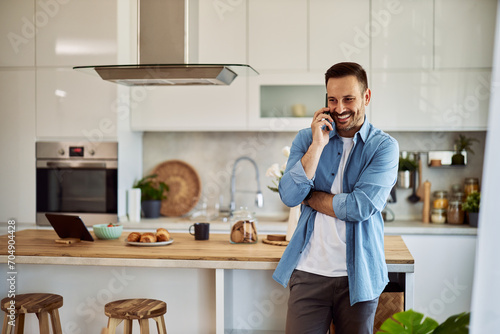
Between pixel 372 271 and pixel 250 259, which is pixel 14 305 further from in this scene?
pixel 372 271

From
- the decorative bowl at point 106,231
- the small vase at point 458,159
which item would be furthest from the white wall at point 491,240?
the small vase at point 458,159

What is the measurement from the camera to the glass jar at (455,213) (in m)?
4.05

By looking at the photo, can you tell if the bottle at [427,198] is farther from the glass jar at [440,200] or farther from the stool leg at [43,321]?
the stool leg at [43,321]

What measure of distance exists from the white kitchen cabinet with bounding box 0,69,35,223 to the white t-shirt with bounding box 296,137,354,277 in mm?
2788

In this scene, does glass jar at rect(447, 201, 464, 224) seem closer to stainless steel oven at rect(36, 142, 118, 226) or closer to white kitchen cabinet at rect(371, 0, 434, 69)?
white kitchen cabinet at rect(371, 0, 434, 69)

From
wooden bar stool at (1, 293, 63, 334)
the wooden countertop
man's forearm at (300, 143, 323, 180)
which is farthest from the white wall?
wooden bar stool at (1, 293, 63, 334)

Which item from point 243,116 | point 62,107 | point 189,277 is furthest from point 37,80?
point 189,277

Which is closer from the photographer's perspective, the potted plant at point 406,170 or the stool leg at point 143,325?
the stool leg at point 143,325

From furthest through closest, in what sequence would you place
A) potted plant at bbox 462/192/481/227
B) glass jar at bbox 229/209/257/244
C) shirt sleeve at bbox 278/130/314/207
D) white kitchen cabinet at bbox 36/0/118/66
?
white kitchen cabinet at bbox 36/0/118/66, potted plant at bbox 462/192/481/227, glass jar at bbox 229/209/257/244, shirt sleeve at bbox 278/130/314/207

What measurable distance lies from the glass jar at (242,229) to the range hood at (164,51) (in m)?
0.70

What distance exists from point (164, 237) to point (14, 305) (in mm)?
754

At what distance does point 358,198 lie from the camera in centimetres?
198

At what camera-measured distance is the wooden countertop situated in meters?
2.40

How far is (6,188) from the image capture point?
416 cm
